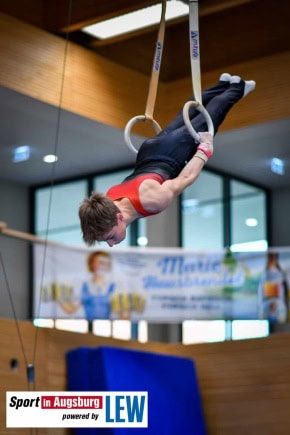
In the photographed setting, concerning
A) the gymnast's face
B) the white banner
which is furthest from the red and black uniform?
the white banner

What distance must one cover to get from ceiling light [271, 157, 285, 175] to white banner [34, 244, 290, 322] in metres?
1.52

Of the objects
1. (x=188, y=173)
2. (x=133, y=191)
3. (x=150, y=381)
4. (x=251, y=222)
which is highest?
(x=251, y=222)

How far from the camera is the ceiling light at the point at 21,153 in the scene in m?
→ 13.4

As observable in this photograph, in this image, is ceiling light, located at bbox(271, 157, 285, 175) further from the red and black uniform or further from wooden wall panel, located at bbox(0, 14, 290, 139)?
the red and black uniform

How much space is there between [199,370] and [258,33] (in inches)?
157

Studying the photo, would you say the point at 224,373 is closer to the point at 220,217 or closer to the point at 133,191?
the point at 220,217

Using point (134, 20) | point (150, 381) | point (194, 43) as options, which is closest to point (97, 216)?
point (194, 43)

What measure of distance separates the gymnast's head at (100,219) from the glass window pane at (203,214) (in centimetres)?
733

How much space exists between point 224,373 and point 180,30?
13.1 ft

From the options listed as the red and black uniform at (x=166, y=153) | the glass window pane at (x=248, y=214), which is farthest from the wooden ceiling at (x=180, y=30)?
the red and black uniform at (x=166, y=153)

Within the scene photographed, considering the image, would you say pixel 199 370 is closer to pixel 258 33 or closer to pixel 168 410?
pixel 168 410

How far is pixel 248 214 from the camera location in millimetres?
14688

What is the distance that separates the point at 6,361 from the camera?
37.4 ft

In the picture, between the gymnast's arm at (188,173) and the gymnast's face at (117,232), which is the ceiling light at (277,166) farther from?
the gymnast's face at (117,232)
